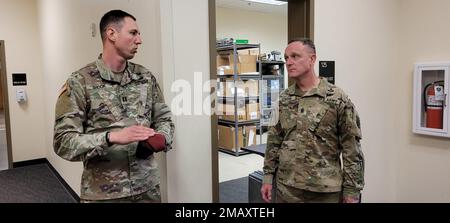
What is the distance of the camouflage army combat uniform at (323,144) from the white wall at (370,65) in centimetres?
90

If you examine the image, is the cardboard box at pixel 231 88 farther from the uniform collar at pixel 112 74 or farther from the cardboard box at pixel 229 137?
the uniform collar at pixel 112 74

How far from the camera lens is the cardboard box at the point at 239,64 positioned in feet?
17.9

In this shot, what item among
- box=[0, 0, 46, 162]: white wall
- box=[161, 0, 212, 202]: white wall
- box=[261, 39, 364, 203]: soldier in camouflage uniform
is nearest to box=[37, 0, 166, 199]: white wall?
box=[161, 0, 212, 202]: white wall

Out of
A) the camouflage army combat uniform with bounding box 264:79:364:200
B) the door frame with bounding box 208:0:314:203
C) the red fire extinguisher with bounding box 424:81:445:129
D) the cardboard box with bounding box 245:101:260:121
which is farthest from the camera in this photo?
the cardboard box with bounding box 245:101:260:121

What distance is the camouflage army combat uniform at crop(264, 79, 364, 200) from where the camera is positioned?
1613mm


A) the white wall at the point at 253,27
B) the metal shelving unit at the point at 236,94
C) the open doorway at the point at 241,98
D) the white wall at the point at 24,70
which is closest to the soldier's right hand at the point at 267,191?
the open doorway at the point at 241,98

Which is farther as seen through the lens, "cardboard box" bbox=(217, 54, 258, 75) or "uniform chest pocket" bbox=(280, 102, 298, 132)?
"cardboard box" bbox=(217, 54, 258, 75)

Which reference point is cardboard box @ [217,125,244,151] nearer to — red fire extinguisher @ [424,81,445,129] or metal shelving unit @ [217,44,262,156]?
metal shelving unit @ [217,44,262,156]

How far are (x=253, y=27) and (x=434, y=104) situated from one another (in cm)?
577

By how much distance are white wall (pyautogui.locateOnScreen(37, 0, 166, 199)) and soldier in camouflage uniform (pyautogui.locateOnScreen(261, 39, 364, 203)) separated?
→ 2.44 feet

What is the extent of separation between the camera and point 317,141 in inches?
64.9
